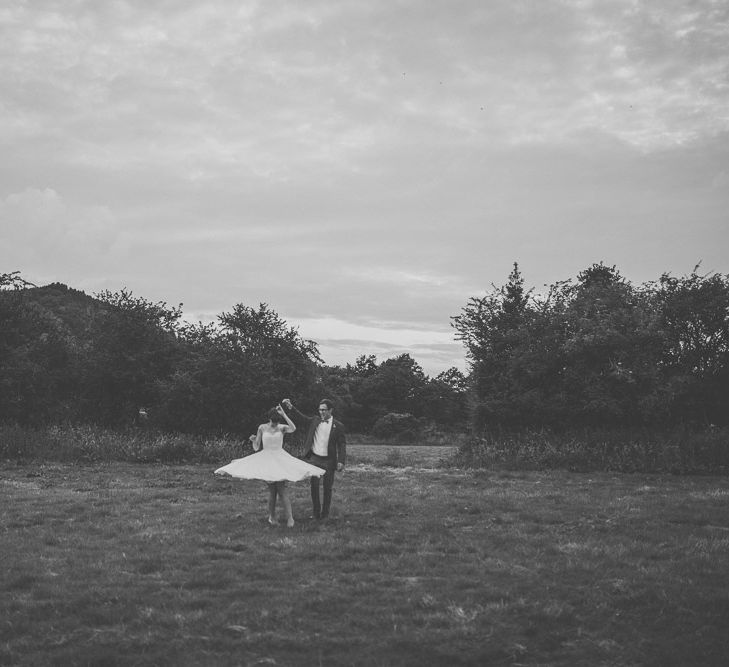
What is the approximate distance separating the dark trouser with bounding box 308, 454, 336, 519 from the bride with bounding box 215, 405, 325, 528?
1.26 ft

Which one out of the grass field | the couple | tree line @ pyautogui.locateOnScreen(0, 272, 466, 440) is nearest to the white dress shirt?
the couple

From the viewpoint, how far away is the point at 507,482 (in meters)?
21.2

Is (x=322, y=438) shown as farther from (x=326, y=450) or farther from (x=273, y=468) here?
(x=273, y=468)

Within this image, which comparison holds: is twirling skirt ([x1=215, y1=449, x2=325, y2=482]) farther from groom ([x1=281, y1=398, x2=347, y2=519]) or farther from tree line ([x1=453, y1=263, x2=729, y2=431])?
tree line ([x1=453, y1=263, x2=729, y2=431])

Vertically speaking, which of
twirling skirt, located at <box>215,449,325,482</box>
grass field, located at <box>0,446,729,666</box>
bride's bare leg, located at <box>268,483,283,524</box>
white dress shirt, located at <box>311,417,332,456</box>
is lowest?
grass field, located at <box>0,446,729,666</box>

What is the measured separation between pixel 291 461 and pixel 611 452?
16863 millimetres

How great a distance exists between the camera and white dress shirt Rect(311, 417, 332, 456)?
1414 centimetres

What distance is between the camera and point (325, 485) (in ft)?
45.9

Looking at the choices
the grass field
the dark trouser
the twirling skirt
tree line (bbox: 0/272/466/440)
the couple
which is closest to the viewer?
the grass field

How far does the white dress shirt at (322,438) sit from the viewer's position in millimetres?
14141

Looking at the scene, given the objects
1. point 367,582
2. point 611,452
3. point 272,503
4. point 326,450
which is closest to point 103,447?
point 272,503

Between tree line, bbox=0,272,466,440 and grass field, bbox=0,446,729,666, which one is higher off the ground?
tree line, bbox=0,272,466,440

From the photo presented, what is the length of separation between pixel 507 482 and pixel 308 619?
14.8 meters

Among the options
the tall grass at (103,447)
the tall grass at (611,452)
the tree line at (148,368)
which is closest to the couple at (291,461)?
the tall grass at (611,452)
